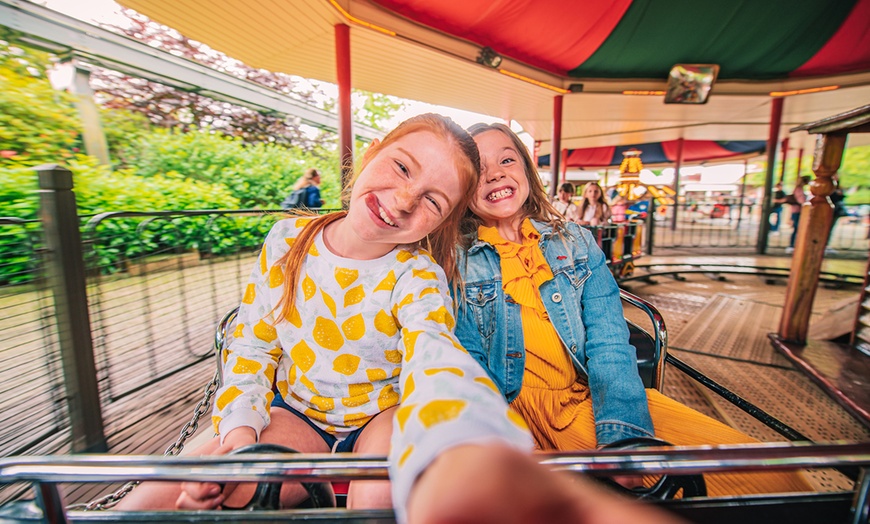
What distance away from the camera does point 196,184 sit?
6.80 metres

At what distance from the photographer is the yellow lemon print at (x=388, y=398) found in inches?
34.1

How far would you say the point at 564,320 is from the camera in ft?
3.61

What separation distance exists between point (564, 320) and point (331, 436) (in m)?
0.71

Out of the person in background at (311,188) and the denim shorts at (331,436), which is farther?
the person in background at (311,188)

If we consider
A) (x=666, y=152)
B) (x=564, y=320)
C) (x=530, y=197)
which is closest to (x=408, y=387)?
(x=564, y=320)

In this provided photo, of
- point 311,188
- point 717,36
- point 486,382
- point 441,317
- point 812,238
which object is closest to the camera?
point 486,382

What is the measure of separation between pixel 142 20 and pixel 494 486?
11.6 metres

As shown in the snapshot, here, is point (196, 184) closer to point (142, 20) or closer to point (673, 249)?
point (142, 20)

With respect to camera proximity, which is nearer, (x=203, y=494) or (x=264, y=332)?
(x=203, y=494)

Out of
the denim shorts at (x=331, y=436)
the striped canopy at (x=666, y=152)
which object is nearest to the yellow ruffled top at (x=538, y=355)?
the denim shorts at (x=331, y=436)

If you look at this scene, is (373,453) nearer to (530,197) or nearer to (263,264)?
(263,264)

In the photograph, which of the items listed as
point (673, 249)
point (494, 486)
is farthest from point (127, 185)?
point (673, 249)

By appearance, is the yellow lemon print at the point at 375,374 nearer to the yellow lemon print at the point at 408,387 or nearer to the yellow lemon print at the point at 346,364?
the yellow lemon print at the point at 346,364

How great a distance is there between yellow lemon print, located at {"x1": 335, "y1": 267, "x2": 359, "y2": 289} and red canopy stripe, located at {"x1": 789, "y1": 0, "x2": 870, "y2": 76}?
7.82 m
